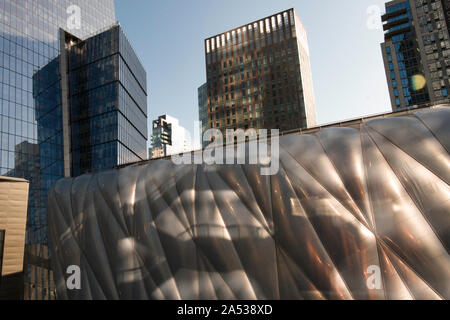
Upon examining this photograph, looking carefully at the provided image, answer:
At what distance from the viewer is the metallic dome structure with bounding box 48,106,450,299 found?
413 inches

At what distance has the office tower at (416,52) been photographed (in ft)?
277

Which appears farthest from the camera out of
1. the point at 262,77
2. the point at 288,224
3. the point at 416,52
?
the point at 262,77

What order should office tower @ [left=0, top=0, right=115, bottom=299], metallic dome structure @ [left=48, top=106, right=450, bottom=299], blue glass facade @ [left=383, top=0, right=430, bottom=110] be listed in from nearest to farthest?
metallic dome structure @ [left=48, top=106, right=450, bottom=299]
office tower @ [left=0, top=0, right=115, bottom=299]
blue glass facade @ [left=383, top=0, right=430, bottom=110]

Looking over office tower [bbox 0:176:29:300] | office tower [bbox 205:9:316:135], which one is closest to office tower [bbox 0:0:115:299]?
office tower [bbox 0:176:29:300]

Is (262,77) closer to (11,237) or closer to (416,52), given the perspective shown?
(416,52)

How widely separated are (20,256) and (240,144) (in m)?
16.0

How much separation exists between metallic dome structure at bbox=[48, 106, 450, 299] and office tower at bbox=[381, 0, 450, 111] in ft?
288

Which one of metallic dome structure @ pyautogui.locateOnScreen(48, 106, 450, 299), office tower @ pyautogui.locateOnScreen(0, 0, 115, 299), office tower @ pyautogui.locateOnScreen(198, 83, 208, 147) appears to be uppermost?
office tower @ pyautogui.locateOnScreen(198, 83, 208, 147)

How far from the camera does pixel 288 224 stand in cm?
1210

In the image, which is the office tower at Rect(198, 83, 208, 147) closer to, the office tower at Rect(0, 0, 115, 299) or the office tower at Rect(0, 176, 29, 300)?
the office tower at Rect(0, 0, 115, 299)

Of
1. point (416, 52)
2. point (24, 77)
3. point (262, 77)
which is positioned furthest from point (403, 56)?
point (24, 77)

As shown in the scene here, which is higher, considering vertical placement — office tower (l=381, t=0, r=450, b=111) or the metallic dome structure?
office tower (l=381, t=0, r=450, b=111)

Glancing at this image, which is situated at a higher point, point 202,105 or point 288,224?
point 202,105

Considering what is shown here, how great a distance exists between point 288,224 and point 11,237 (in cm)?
1768
